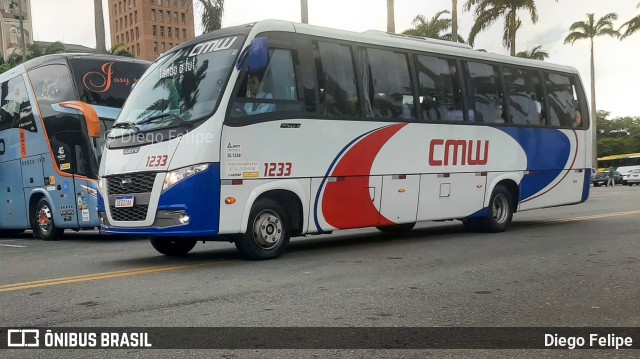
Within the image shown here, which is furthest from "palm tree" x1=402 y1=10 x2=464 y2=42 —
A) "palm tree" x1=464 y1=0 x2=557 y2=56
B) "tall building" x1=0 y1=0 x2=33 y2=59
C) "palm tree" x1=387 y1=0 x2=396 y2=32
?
"tall building" x1=0 y1=0 x2=33 y2=59

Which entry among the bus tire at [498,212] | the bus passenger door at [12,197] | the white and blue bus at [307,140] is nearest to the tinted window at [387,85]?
the white and blue bus at [307,140]

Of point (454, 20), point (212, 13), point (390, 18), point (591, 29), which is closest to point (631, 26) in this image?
point (591, 29)

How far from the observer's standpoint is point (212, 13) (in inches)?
861

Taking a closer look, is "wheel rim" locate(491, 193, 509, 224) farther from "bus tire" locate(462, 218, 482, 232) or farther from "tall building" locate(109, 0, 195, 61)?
"tall building" locate(109, 0, 195, 61)

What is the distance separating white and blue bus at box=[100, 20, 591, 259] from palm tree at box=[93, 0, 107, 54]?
43.8ft

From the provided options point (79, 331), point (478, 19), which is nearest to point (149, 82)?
point (79, 331)

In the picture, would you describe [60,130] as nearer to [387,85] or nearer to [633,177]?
[387,85]

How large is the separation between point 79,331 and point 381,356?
2.23m

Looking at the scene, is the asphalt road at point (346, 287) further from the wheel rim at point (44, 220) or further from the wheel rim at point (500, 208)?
the wheel rim at point (44, 220)

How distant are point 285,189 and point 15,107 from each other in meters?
9.51

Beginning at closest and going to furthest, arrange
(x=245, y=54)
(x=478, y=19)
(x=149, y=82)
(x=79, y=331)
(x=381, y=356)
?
(x=381, y=356), (x=79, y=331), (x=245, y=54), (x=149, y=82), (x=478, y=19)

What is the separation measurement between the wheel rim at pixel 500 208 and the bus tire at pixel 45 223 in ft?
30.4

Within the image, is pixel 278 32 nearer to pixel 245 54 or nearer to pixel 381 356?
pixel 245 54

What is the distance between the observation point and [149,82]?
30.9 ft
